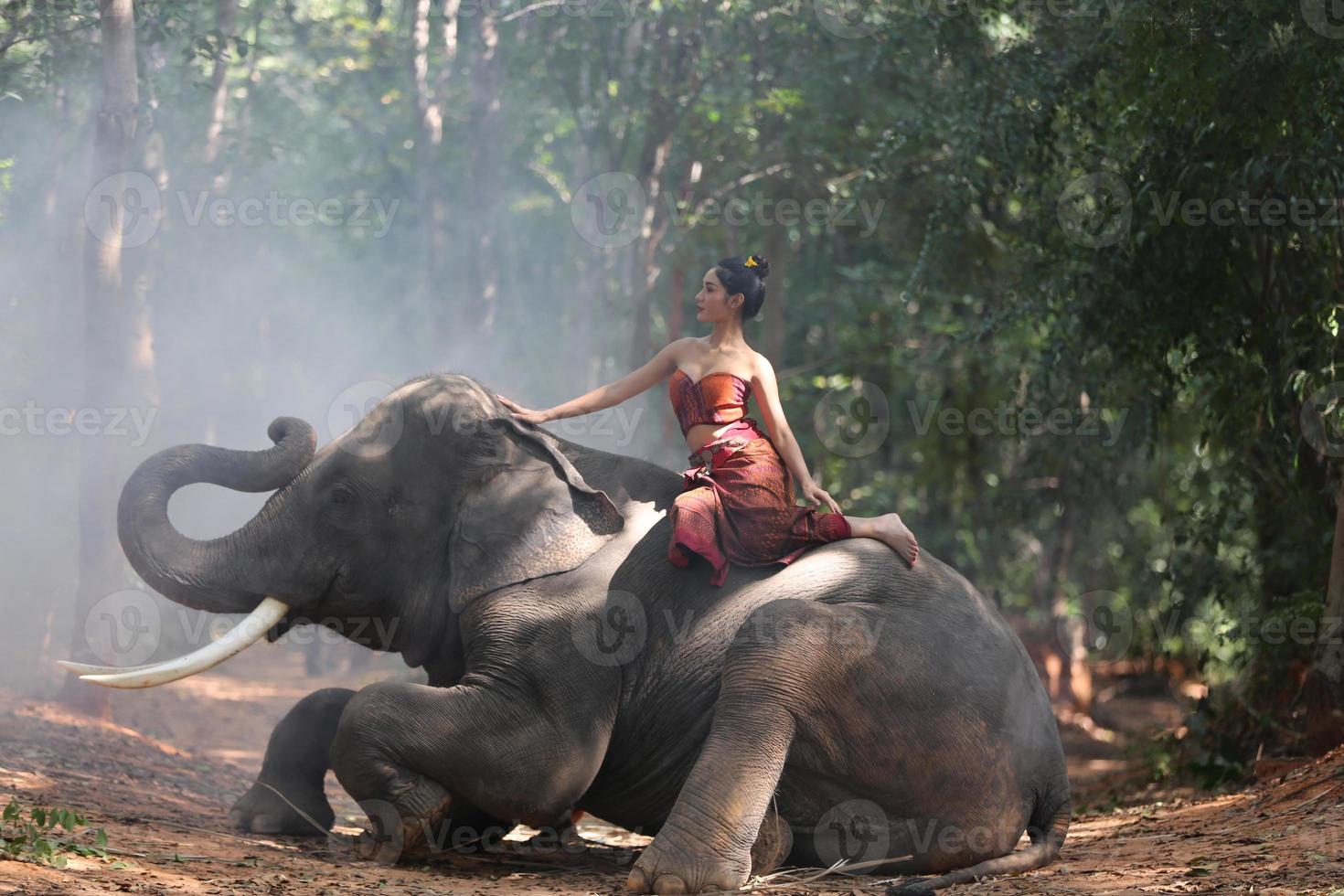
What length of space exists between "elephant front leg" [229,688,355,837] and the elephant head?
0.40 m

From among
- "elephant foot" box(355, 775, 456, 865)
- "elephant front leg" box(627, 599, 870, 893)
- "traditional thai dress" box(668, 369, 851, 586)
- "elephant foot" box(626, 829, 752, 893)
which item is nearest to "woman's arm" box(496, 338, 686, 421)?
"traditional thai dress" box(668, 369, 851, 586)

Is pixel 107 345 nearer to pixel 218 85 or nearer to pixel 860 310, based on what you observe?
pixel 218 85

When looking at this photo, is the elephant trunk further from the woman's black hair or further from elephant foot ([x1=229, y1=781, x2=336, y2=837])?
the woman's black hair

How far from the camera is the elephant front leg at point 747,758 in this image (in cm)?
500

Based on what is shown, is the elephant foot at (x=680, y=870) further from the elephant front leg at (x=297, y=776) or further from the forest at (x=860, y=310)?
the elephant front leg at (x=297, y=776)

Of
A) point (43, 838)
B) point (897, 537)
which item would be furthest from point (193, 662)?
point (897, 537)

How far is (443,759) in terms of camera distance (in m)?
5.55

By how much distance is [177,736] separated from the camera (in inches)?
444

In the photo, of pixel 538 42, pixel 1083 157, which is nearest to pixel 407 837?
pixel 1083 157

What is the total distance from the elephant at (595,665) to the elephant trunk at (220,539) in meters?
0.01

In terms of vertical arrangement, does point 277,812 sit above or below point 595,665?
below

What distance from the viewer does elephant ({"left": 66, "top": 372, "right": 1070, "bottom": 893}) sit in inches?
212

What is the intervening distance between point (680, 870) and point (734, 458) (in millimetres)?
1800

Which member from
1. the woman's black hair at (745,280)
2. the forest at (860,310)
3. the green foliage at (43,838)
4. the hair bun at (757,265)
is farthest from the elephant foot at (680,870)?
the hair bun at (757,265)
